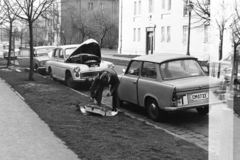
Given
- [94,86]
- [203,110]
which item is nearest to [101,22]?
[94,86]

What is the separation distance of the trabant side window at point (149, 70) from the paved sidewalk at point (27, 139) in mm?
2859

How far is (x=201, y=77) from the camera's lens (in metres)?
8.80

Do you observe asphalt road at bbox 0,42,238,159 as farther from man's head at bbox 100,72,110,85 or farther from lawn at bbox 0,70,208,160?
man's head at bbox 100,72,110,85

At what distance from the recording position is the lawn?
222 inches

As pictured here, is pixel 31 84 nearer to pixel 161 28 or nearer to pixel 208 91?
pixel 208 91

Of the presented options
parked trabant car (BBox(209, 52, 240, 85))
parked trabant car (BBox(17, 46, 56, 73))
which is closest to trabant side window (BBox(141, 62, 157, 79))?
parked trabant car (BBox(209, 52, 240, 85))

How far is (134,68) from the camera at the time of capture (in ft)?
32.3

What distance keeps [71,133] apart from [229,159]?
3317mm

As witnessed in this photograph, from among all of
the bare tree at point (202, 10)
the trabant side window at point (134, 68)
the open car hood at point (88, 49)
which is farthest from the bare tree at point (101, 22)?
the trabant side window at point (134, 68)

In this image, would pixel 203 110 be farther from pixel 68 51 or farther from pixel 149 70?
pixel 68 51

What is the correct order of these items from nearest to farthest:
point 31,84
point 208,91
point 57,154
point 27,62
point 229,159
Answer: point 229,159
point 57,154
point 208,91
point 31,84
point 27,62

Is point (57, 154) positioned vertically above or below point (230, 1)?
below

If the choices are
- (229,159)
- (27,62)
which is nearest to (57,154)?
(229,159)

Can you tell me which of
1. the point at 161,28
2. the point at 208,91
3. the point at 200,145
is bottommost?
the point at 200,145
